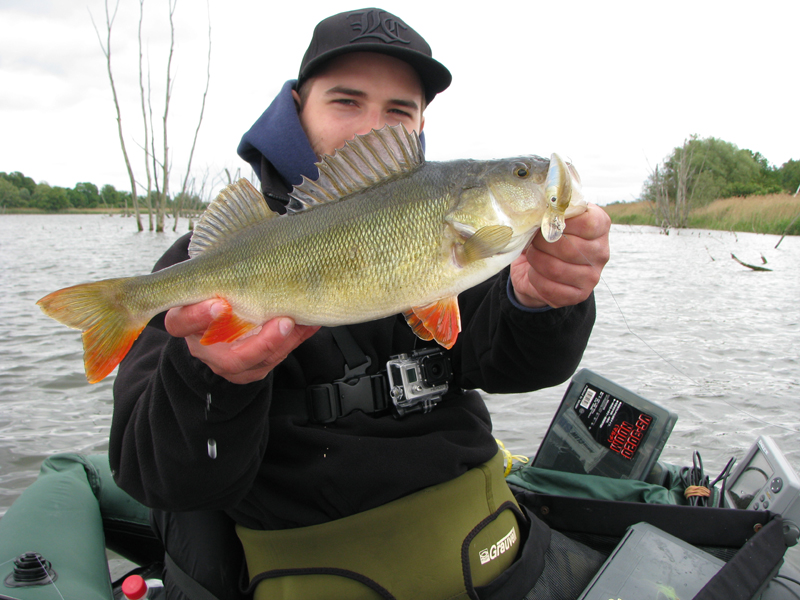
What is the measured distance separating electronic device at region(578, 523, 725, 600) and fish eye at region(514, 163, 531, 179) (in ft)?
5.54

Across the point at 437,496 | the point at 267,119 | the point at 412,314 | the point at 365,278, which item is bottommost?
the point at 437,496

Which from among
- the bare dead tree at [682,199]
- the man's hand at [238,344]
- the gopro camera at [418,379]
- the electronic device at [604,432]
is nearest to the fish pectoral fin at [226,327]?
the man's hand at [238,344]

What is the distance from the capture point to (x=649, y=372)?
7281 mm

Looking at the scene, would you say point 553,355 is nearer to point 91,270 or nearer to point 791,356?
point 791,356

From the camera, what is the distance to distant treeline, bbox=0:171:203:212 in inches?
2945

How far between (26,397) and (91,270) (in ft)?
34.7

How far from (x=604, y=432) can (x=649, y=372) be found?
14.9ft

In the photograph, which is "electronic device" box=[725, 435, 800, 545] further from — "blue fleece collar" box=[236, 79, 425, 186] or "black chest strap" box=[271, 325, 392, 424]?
"blue fleece collar" box=[236, 79, 425, 186]

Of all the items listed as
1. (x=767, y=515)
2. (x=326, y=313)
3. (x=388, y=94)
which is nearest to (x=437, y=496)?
(x=326, y=313)

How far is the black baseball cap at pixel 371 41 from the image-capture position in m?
2.49

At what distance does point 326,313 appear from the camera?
179 cm

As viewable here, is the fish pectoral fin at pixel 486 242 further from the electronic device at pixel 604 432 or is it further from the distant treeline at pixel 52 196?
the distant treeline at pixel 52 196

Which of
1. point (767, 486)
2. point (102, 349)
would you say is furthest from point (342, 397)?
point (767, 486)

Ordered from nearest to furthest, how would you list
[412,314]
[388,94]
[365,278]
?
[365,278] < [412,314] < [388,94]
